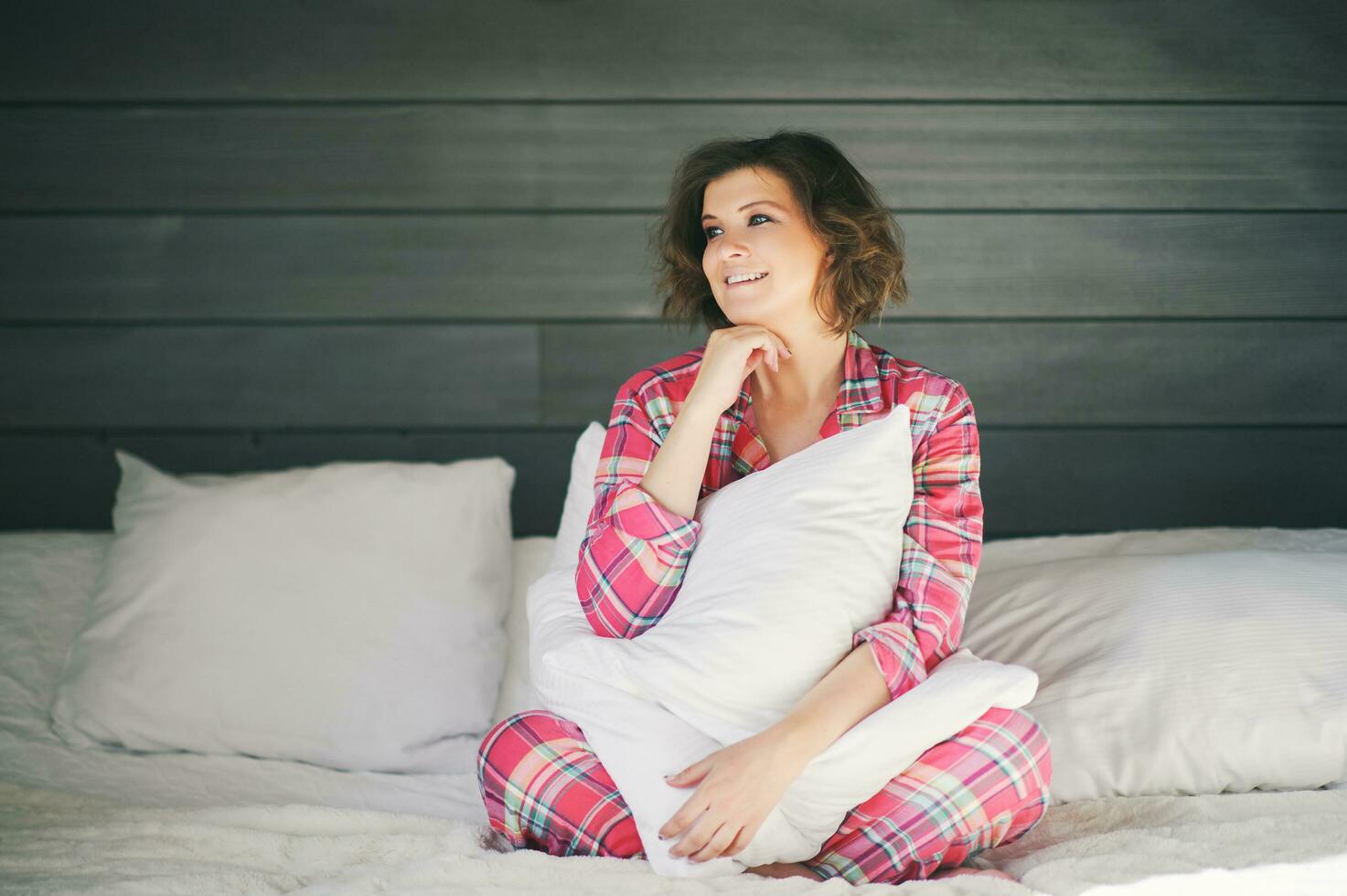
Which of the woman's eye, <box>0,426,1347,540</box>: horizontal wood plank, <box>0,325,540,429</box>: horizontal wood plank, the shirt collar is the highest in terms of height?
the woman's eye

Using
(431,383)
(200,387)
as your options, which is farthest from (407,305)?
(200,387)

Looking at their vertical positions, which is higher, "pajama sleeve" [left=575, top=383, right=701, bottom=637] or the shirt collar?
the shirt collar

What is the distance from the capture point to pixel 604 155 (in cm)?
226

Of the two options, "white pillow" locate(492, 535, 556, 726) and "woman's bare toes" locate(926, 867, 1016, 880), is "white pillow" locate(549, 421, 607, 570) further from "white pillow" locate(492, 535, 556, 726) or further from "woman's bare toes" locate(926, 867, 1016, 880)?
"woman's bare toes" locate(926, 867, 1016, 880)

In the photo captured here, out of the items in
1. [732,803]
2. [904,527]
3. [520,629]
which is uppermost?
[904,527]

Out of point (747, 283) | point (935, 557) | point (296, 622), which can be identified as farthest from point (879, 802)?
point (296, 622)

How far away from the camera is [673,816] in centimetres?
120

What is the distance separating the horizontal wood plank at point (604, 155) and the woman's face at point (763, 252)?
0.67 meters

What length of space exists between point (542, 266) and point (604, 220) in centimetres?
15

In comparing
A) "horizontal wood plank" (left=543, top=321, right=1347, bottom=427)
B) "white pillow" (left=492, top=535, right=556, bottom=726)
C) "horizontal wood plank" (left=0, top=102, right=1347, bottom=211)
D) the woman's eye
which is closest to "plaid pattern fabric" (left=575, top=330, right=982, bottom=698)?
the woman's eye

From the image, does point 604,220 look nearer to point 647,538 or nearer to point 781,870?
point 647,538

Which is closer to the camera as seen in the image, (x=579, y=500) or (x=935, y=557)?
(x=935, y=557)

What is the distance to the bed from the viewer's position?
45.3 inches

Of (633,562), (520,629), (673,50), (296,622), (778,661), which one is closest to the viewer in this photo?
(778,661)
